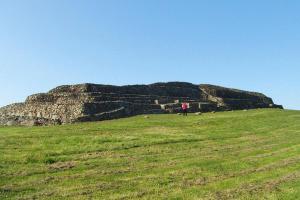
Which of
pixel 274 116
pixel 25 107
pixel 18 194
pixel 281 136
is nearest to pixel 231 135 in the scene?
pixel 281 136

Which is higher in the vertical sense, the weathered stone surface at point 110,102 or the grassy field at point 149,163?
the weathered stone surface at point 110,102

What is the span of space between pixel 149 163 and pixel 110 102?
27.7 meters

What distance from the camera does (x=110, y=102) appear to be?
2004 inches

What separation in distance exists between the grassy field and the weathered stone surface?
9.74m

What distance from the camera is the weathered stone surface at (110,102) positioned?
153 feet

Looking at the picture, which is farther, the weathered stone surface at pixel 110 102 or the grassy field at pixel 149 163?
the weathered stone surface at pixel 110 102

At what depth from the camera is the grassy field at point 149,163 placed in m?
18.2

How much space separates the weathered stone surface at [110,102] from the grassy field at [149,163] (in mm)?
9735

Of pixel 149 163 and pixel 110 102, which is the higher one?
pixel 110 102

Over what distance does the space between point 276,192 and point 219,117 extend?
28.6 metres

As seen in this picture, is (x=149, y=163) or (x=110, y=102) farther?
(x=110, y=102)

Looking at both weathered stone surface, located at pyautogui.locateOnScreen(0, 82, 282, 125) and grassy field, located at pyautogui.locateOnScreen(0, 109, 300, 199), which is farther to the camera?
weathered stone surface, located at pyautogui.locateOnScreen(0, 82, 282, 125)

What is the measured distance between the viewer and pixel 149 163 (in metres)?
23.7

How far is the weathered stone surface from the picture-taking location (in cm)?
4659
